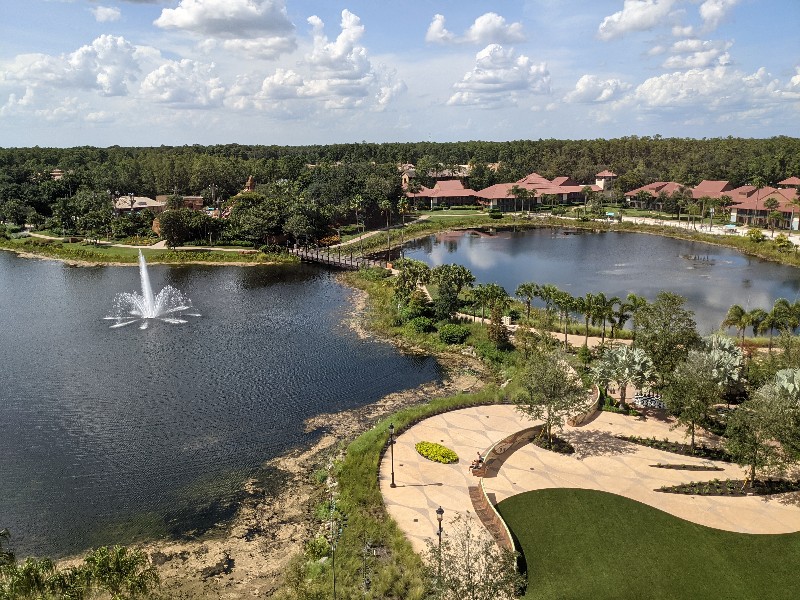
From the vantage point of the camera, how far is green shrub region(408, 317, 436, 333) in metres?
53.8

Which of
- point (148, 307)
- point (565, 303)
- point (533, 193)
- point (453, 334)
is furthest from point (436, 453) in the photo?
point (533, 193)

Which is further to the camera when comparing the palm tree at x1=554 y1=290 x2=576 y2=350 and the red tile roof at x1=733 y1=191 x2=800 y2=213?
the red tile roof at x1=733 y1=191 x2=800 y2=213

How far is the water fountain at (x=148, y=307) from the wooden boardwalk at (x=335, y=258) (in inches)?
867

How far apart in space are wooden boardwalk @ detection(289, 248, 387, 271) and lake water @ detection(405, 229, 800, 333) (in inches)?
431

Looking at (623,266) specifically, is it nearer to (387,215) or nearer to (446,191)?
(387,215)

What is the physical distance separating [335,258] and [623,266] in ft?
131

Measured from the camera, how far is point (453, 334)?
168ft

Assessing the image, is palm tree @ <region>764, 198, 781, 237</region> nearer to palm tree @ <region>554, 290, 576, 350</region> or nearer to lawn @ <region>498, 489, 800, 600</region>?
palm tree @ <region>554, 290, 576, 350</region>

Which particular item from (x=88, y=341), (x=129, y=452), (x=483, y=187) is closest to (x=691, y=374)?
(x=129, y=452)

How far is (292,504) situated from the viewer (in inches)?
1177

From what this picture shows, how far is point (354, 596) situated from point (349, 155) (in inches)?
7268

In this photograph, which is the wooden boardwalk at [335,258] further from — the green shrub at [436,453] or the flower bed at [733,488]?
the flower bed at [733,488]

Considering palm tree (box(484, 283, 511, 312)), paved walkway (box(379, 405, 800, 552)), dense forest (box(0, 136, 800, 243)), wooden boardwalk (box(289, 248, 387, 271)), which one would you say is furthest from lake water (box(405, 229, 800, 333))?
paved walkway (box(379, 405, 800, 552))

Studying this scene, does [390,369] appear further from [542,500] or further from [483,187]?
[483,187]
